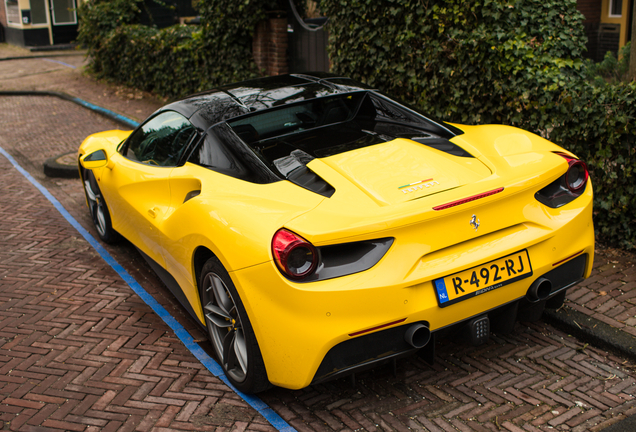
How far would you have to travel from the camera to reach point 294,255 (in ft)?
8.87

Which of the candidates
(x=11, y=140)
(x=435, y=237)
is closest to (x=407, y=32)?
(x=435, y=237)

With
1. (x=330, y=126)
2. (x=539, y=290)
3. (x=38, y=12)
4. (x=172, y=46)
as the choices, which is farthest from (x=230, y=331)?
(x=38, y=12)

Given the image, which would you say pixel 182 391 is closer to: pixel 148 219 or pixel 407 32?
pixel 148 219

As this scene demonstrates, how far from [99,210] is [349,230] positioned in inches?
144

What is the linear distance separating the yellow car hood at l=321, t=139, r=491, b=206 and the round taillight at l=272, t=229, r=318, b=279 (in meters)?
0.44

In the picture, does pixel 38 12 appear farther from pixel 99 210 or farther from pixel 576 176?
pixel 576 176

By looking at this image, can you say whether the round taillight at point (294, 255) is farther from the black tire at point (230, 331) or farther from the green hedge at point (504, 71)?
the green hedge at point (504, 71)

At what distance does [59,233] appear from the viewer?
5980 millimetres

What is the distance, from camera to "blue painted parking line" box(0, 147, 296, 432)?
3.12 m

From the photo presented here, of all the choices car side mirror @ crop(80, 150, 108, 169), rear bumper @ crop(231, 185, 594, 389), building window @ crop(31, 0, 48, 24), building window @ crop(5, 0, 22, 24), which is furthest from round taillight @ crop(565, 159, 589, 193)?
building window @ crop(5, 0, 22, 24)

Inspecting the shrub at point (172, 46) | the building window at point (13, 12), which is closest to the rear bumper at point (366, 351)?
the shrub at point (172, 46)

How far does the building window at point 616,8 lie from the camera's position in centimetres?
1378

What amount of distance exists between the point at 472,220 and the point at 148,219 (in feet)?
7.56

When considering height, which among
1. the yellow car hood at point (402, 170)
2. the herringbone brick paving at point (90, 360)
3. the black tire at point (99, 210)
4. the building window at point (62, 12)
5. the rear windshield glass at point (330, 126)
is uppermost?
the building window at point (62, 12)
